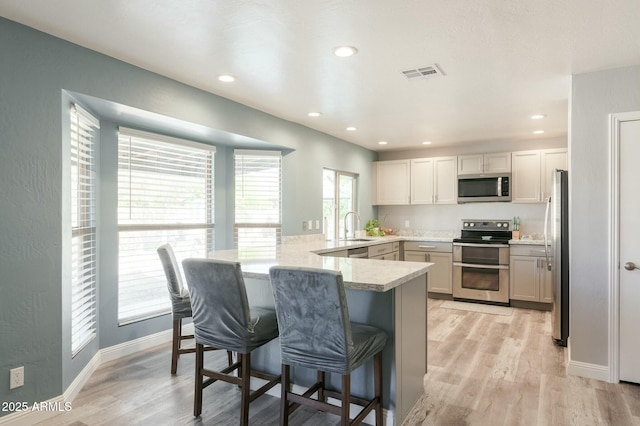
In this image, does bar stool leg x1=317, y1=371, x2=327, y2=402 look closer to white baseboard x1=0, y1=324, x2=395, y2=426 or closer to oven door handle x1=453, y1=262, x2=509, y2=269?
white baseboard x1=0, y1=324, x2=395, y2=426

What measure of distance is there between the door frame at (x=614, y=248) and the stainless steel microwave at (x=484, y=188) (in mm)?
2721

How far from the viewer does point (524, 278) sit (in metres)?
5.27

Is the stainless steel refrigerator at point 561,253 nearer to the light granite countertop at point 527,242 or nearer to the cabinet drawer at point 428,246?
the light granite countertop at point 527,242

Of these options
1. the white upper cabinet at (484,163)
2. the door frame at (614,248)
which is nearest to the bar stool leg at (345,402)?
the door frame at (614,248)

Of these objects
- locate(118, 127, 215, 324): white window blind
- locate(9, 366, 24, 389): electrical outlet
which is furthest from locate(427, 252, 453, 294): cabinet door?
locate(9, 366, 24, 389): electrical outlet

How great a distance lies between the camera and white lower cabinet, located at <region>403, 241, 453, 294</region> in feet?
18.9

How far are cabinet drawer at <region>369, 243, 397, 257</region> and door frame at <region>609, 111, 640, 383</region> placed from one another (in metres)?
2.70

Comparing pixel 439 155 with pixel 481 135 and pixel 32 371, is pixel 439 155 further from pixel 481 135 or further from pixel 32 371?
pixel 32 371

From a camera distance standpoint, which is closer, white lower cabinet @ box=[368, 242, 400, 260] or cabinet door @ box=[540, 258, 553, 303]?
cabinet door @ box=[540, 258, 553, 303]

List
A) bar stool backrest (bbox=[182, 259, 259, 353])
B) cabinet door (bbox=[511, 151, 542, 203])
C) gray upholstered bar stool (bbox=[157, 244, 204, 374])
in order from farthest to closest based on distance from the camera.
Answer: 1. cabinet door (bbox=[511, 151, 542, 203])
2. gray upholstered bar stool (bbox=[157, 244, 204, 374])
3. bar stool backrest (bbox=[182, 259, 259, 353])

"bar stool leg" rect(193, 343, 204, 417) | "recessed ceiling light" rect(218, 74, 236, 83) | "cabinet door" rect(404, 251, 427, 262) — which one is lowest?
"bar stool leg" rect(193, 343, 204, 417)

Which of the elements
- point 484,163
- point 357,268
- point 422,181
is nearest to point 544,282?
point 484,163

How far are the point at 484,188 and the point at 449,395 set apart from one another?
3.83 m

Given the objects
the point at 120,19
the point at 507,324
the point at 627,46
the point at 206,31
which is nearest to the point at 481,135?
the point at 507,324
